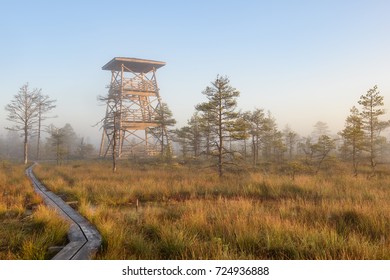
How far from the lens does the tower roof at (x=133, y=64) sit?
36078 mm

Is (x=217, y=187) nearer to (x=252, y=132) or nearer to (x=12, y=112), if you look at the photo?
(x=252, y=132)

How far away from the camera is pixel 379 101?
27156 millimetres

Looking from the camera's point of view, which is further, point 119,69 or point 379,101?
point 119,69

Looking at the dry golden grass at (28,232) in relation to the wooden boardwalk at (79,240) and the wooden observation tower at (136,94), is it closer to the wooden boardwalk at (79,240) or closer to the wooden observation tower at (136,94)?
the wooden boardwalk at (79,240)

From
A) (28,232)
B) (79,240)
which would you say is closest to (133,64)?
(28,232)

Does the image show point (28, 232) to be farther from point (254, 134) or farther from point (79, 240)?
point (254, 134)

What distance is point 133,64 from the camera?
37.4 metres

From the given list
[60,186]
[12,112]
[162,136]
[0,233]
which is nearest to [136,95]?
[162,136]

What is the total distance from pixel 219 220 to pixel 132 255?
2.41 meters

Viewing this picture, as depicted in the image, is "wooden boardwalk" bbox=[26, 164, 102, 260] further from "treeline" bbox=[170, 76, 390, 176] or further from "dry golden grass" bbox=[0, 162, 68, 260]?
"treeline" bbox=[170, 76, 390, 176]

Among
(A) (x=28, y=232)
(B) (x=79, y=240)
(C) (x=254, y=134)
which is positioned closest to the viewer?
(B) (x=79, y=240)

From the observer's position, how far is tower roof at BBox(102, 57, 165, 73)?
36.1 metres

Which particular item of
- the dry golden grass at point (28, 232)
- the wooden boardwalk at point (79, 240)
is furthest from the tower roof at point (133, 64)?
the wooden boardwalk at point (79, 240)
